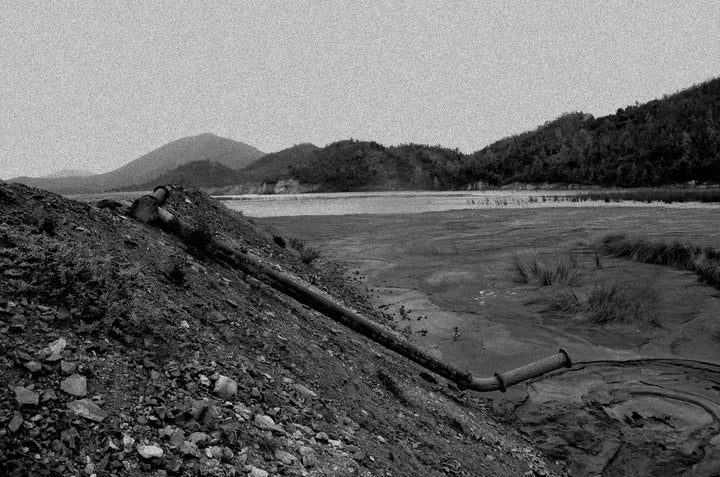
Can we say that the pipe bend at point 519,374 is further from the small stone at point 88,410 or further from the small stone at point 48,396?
the small stone at point 48,396

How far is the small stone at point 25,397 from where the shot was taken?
258 centimetres

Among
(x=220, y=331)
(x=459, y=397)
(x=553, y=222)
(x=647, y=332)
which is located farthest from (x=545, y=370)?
(x=553, y=222)

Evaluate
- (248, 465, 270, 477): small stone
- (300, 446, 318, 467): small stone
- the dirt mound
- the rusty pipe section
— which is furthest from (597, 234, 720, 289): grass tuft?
the rusty pipe section

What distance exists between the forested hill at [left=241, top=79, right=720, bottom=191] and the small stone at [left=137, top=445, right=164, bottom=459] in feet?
271

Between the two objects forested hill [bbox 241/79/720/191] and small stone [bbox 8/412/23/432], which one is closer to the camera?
small stone [bbox 8/412/23/432]

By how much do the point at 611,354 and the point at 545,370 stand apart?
6.27ft

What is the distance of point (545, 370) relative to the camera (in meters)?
6.85

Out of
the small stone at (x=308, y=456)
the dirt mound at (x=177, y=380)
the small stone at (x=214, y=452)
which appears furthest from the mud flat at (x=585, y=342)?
the small stone at (x=214, y=452)

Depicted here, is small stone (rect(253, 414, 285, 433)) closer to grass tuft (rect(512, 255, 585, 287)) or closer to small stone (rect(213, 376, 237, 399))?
small stone (rect(213, 376, 237, 399))

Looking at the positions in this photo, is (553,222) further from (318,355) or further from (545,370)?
(318,355)

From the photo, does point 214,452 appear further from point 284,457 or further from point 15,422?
point 15,422

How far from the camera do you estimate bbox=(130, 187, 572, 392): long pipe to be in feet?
19.9

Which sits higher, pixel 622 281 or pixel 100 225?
pixel 100 225

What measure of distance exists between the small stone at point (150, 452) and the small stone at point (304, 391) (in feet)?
5.35
